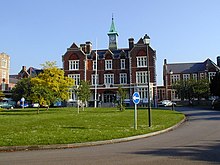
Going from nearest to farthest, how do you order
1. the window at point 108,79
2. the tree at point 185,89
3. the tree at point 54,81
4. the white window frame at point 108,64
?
the tree at point 54,81 < the window at point 108,79 < the tree at point 185,89 < the white window frame at point 108,64

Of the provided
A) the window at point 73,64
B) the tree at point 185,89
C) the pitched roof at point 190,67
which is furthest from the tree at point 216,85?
the pitched roof at point 190,67

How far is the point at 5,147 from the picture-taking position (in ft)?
37.6

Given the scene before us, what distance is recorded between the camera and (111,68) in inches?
2675

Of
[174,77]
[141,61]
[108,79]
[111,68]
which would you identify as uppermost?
[141,61]

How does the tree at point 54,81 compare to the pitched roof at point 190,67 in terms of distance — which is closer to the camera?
the tree at point 54,81

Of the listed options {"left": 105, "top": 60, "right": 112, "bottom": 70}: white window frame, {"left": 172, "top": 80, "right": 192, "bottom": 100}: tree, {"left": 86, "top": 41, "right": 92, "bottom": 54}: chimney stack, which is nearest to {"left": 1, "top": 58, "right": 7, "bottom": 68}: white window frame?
{"left": 86, "top": 41, "right": 92, "bottom": 54}: chimney stack

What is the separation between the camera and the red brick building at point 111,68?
65.3 meters

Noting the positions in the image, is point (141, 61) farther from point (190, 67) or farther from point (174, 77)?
point (190, 67)

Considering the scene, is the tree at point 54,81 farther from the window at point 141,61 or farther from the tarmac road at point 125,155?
the tarmac road at point 125,155

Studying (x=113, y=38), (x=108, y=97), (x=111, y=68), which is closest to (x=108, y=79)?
(x=111, y=68)

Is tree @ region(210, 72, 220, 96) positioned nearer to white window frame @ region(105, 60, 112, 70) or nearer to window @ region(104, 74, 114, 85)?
window @ region(104, 74, 114, 85)

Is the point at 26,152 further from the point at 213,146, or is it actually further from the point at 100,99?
the point at 100,99

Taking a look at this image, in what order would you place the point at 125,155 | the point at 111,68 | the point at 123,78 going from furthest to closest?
the point at 111,68 < the point at 123,78 < the point at 125,155

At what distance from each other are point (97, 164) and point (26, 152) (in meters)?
3.91
